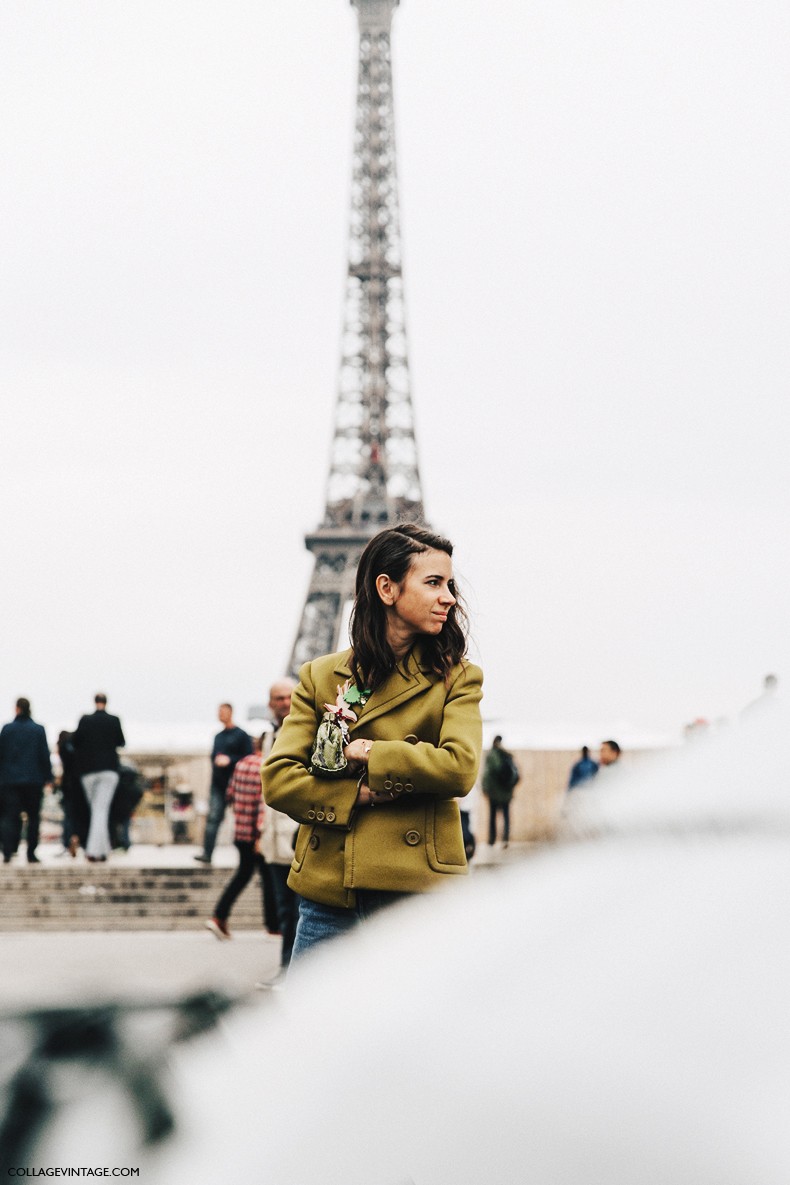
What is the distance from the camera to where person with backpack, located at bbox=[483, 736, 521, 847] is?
1253cm

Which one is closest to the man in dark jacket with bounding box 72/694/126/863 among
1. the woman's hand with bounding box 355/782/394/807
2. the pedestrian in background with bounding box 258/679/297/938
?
the pedestrian in background with bounding box 258/679/297/938

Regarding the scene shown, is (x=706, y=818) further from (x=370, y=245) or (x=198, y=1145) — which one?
(x=370, y=245)

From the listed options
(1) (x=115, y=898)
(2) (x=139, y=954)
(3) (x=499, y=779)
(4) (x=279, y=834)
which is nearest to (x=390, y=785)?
(4) (x=279, y=834)

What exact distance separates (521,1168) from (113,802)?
1150cm

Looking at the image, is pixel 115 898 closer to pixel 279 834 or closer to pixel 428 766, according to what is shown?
pixel 279 834

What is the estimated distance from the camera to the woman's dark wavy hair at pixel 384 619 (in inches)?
100

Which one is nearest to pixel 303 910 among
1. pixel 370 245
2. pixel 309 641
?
pixel 309 641

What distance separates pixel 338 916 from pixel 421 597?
545mm

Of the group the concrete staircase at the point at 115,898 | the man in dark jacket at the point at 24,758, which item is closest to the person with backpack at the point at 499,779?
the concrete staircase at the point at 115,898

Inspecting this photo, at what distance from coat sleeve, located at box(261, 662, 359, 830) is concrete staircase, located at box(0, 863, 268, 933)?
22.7 ft

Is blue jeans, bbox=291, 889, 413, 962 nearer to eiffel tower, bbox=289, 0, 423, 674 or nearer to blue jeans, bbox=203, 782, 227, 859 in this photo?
blue jeans, bbox=203, 782, 227, 859

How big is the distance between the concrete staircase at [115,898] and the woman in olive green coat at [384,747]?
272 inches

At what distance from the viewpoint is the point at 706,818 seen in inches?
49.4

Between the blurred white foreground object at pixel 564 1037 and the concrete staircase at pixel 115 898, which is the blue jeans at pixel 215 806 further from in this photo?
the blurred white foreground object at pixel 564 1037
